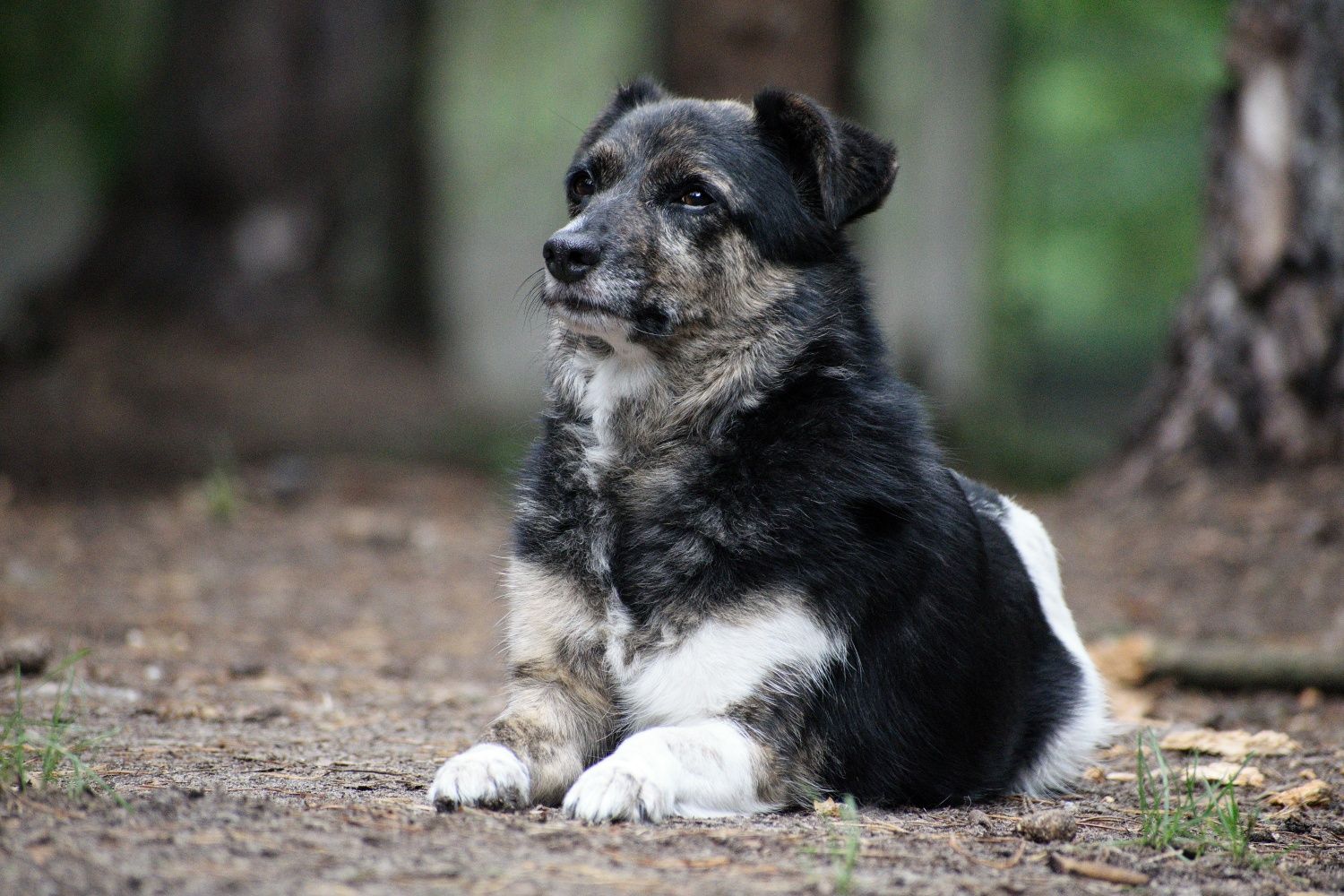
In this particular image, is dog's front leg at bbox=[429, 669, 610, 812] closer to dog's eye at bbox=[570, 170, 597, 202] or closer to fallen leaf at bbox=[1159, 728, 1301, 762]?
dog's eye at bbox=[570, 170, 597, 202]

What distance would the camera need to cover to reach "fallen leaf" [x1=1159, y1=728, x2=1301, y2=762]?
15.0ft

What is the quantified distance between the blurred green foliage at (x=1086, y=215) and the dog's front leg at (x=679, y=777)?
25.5 ft

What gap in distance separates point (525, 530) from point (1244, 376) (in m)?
5.16

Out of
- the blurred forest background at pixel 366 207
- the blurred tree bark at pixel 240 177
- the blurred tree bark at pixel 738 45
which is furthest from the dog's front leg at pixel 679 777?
the blurred tree bark at pixel 240 177

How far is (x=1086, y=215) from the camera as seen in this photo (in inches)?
704

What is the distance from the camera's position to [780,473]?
3682 mm

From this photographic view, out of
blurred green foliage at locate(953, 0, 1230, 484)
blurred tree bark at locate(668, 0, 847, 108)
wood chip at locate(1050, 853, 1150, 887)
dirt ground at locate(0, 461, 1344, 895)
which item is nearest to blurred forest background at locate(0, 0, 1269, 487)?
blurred tree bark at locate(668, 0, 847, 108)

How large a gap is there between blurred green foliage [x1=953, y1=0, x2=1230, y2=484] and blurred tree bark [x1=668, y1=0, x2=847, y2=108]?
3308 mm

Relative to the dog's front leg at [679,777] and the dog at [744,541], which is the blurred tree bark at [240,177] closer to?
the dog at [744,541]

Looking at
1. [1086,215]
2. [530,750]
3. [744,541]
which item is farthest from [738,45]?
[1086,215]

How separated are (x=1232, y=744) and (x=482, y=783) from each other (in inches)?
110

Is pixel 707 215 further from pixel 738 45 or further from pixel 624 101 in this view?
pixel 738 45

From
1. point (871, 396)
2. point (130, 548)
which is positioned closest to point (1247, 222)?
point (871, 396)

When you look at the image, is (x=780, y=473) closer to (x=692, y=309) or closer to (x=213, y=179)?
(x=692, y=309)
